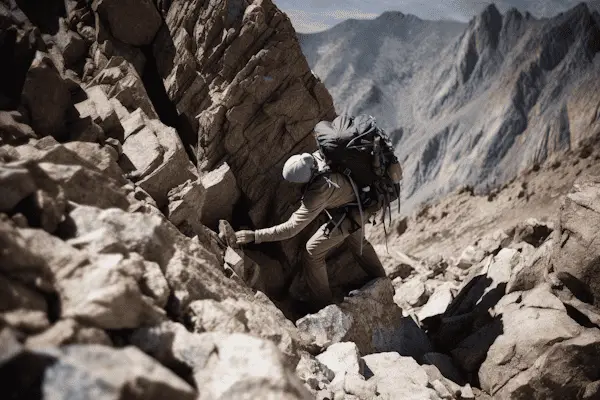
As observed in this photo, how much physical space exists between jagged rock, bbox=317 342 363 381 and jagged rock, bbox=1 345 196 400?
3820 mm

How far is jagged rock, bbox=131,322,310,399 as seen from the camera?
7.95 feet

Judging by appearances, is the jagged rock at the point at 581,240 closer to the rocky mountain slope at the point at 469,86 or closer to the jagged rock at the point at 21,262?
the jagged rock at the point at 21,262

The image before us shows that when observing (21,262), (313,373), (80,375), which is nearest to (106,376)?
(80,375)

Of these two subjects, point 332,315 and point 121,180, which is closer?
point 121,180

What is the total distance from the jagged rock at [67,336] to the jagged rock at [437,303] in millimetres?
8217

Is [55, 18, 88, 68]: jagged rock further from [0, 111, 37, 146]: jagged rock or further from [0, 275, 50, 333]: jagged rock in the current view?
[0, 275, 50, 333]: jagged rock

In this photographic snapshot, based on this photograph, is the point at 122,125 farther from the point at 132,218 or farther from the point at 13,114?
the point at 132,218

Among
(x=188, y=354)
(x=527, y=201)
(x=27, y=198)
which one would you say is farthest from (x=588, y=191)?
(x=527, y=201)

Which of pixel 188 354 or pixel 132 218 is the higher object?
pixel 132 218

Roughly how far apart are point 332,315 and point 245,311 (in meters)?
3.43

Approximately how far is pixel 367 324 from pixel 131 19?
8.10 metres

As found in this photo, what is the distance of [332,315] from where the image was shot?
685 centimetres

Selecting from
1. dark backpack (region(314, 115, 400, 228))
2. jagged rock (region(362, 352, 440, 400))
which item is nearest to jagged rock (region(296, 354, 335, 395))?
jagged rock (region(362, 352, 440, 400))

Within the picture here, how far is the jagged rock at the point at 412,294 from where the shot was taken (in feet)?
34.0
